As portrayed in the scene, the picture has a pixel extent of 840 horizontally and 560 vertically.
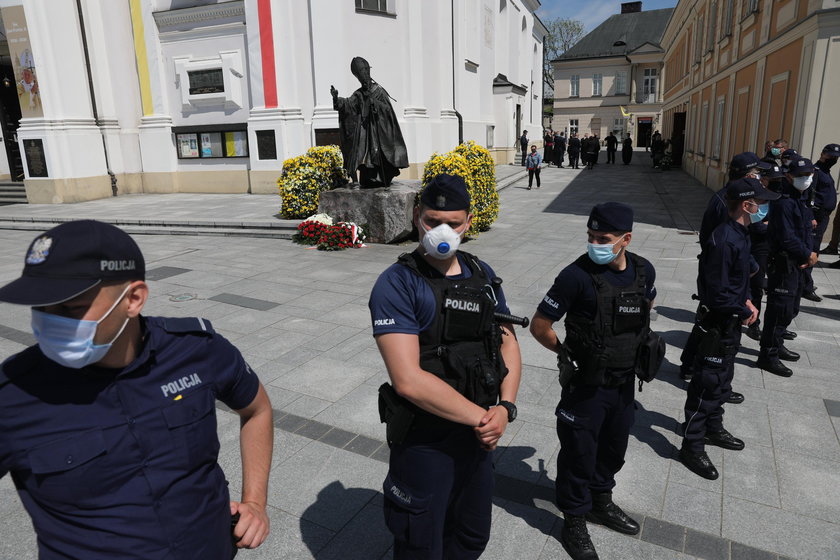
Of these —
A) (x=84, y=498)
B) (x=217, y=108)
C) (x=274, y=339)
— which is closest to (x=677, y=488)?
(x=84, y=498)

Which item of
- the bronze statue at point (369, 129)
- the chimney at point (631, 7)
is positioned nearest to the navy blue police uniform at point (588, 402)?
the bronze statue at point (369, 129)

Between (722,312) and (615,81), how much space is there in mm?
50567

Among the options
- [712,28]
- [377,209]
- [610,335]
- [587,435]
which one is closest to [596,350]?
[610,335]

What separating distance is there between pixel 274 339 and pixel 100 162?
55.9ft

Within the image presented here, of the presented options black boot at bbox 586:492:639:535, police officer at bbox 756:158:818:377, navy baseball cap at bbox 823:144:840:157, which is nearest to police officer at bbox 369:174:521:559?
black boot at bbox 586:492:639:535

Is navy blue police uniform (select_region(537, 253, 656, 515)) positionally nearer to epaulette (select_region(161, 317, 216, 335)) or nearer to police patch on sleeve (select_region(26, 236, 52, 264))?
epaulette (select_region(161, 317, 216, 335))

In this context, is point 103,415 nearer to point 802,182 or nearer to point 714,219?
point 714,219

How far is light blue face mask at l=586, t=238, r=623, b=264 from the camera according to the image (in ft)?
9.54

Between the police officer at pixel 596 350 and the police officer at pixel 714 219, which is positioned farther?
the police officer at pixel 714 219

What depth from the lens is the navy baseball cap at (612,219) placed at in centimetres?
287

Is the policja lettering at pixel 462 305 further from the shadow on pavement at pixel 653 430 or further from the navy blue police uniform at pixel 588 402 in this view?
the shadow on pavement at pixel 653 430

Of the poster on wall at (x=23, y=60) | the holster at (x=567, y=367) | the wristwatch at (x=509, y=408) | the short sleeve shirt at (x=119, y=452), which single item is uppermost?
the poster on wall at (x=23, y=60)

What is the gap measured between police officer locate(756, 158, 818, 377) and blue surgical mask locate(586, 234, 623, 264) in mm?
3326

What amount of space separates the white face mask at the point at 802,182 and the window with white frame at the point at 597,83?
47.5m
